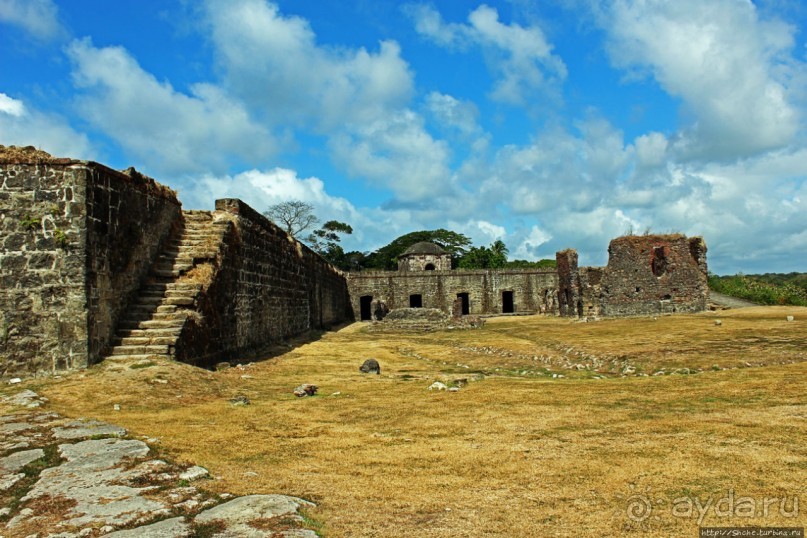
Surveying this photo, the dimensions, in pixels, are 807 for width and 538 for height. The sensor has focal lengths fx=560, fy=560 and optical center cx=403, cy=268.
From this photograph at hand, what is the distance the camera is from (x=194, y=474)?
3602 millimetres

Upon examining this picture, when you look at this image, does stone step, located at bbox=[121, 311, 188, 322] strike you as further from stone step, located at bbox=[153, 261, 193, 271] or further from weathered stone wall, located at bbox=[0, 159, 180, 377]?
stone step, located at bbox=[153, 261, 193, 271]

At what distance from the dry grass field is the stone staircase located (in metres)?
0.70

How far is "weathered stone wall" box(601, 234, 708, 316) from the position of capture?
78.3ft

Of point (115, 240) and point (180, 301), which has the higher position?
point (115, 240)

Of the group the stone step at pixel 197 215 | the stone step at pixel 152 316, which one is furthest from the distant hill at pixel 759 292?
the stone step at pixel 152 316

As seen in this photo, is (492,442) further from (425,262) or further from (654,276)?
(425,262)

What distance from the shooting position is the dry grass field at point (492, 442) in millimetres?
2869

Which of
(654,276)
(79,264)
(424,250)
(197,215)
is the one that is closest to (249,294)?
(197,215)

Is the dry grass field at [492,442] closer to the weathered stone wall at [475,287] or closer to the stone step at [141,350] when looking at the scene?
the stone step at [141,350]

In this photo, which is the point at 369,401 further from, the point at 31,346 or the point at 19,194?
the point at 19,194

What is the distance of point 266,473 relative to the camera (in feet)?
12.2

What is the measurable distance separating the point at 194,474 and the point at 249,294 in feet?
30.9

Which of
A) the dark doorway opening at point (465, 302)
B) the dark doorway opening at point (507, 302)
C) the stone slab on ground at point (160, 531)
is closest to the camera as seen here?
the stone slab on ground at point (160, 531)

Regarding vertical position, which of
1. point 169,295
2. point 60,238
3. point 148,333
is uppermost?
point 60,238
